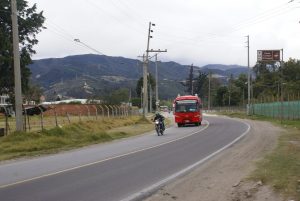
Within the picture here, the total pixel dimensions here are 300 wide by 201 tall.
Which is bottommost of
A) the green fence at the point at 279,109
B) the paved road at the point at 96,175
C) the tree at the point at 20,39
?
the green fence at the point at 279,109

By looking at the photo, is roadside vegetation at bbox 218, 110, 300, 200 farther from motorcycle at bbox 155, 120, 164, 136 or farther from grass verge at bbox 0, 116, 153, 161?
motorcycle at bbox 155, 120, 164, 136

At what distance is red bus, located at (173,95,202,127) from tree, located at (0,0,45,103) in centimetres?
1419

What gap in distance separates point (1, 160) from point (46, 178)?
787 cm

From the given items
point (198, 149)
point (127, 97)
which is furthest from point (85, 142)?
point (127, 97)

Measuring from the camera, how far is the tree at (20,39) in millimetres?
49469

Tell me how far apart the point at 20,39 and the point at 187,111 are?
16.6 m

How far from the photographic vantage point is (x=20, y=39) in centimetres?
5328

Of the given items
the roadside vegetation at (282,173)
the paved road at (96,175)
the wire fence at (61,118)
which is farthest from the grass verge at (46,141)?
the roadside vegetation at (282,173)

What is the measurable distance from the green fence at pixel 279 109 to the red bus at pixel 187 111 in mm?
12985

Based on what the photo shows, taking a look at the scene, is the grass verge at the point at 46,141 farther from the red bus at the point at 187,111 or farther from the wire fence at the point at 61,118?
the red bus at the point at 187,111

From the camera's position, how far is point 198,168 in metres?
17.5

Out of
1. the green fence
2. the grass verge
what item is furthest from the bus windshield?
the grass verge

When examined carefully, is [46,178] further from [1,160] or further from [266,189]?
[1,160]

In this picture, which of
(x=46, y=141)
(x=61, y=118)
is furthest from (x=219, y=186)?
(x=61, y=118)
